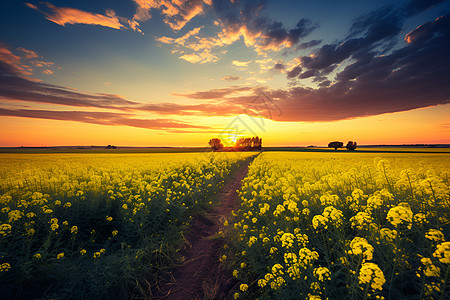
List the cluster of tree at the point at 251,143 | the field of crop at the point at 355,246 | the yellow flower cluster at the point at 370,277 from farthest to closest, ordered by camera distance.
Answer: the cluster of tree at the point at 251,143 → the field of crop at the point at 355,246 → the yellow flower cluster at the point at 370,277

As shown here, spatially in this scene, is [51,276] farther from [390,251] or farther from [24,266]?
[390,251]

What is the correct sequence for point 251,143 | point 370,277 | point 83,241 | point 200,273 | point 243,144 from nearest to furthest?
point 370,277 < point 200,273 < point 83,241 < point 243,144 < point 251,143

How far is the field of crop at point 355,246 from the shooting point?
2.32 metres

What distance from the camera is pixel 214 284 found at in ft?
13.8

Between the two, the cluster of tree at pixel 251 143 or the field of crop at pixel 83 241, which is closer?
the field of crop at pixel 83 241

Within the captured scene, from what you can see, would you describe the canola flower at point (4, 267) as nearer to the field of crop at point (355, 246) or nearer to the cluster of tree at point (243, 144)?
the field of crop at point (355, 246)

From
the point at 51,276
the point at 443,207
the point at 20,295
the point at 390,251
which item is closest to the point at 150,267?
the point at 51,276

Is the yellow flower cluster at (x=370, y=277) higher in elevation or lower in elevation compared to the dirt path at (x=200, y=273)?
higher

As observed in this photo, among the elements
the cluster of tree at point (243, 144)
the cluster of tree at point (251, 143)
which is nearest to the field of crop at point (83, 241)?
the cluster of tree at point (243, 144)

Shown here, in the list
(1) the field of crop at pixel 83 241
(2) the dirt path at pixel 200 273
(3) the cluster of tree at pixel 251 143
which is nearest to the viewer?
(1) the field of crop at pixel 83 241

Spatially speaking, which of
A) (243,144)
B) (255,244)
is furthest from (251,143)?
(255,244)

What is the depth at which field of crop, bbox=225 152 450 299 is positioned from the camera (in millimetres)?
2318

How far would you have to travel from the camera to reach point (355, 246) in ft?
7.48

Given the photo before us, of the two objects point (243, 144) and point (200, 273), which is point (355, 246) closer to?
point (200, 273)
